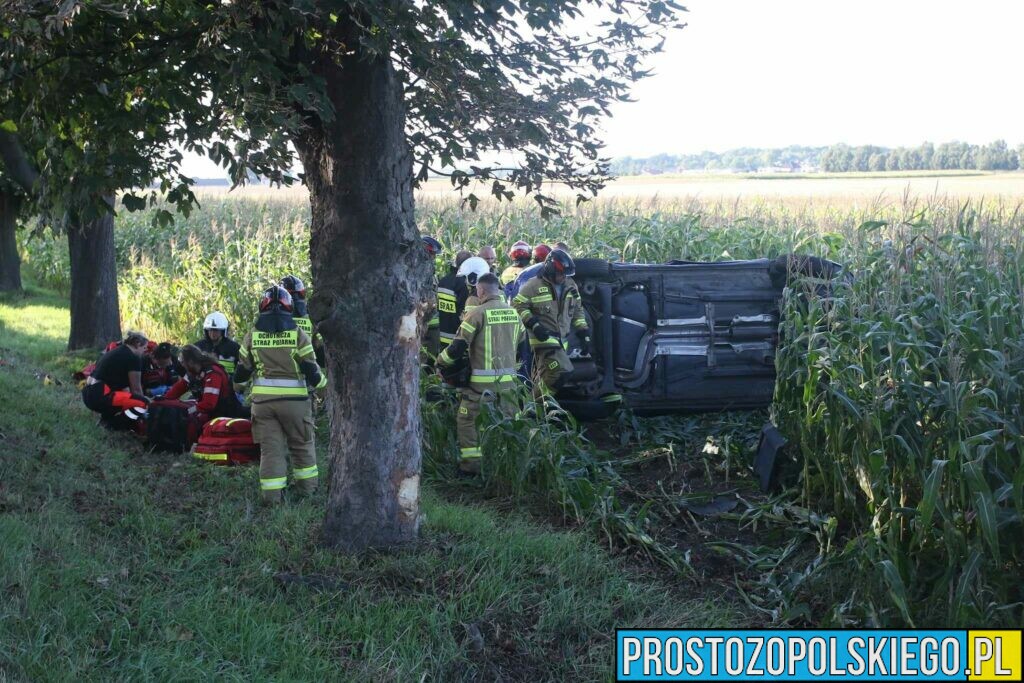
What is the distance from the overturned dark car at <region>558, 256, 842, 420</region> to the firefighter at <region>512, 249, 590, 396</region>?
0.23 meters

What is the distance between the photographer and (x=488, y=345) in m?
8.77

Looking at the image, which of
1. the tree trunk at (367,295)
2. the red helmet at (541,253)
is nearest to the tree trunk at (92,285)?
the red helmet at (541,253)

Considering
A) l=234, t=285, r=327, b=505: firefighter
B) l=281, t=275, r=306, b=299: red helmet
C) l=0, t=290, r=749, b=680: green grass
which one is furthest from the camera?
l=281, t=275, r=306, b=299: red helmet

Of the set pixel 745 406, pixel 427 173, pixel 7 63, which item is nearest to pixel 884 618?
pixel 427 173

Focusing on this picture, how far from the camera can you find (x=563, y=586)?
603cm

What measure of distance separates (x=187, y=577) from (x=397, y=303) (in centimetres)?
201

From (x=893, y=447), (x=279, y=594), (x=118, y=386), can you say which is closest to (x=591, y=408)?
(x=893, y=447)

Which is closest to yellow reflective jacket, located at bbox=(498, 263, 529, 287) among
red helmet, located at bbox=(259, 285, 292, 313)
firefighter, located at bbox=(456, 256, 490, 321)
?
firefighter, located at bbox=(456, 256, 490, 321)

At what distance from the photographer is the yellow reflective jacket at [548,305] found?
10141mm

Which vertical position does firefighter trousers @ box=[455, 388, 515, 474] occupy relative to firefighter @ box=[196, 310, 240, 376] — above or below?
below

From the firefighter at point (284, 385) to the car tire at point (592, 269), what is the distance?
10.8ft

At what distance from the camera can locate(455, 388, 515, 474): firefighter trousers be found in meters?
8.44

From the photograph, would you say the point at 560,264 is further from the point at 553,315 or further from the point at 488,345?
the point at 488,345

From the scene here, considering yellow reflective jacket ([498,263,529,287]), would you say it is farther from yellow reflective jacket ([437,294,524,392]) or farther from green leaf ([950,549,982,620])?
green leaf ([950,549,982,620])
